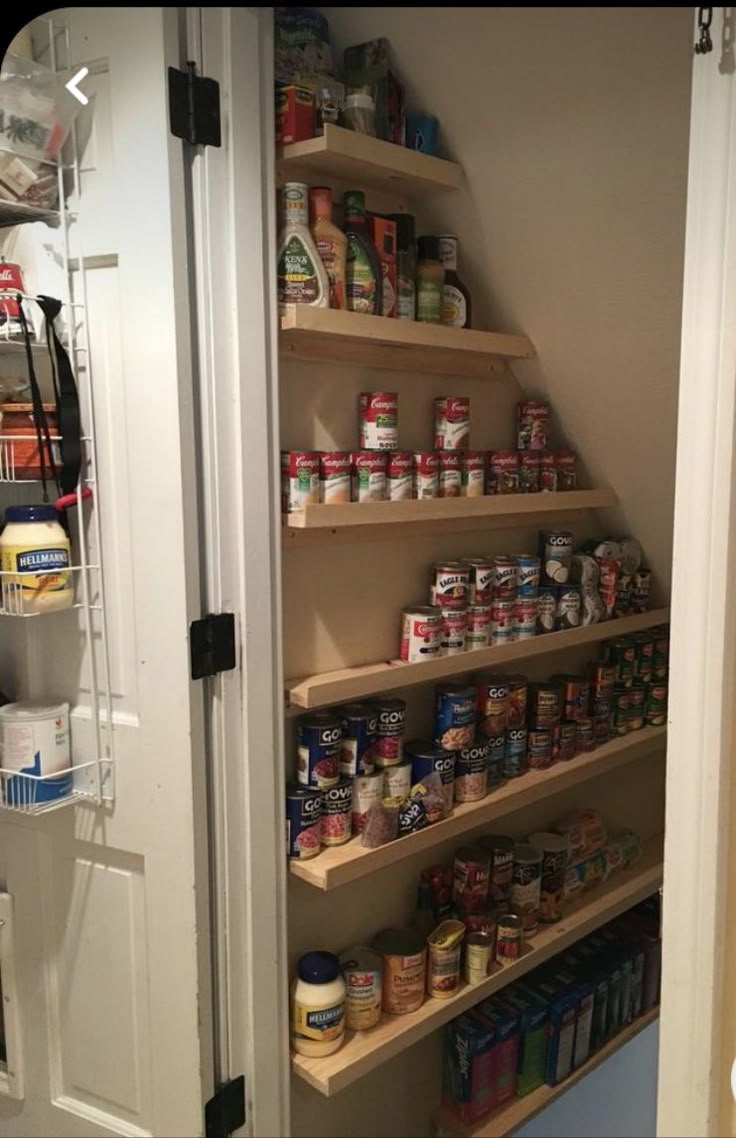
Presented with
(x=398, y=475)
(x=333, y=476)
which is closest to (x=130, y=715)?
(x=333, y=476)

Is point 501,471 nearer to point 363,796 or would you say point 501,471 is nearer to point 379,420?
point 379,420

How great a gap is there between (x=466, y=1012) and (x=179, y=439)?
160cm

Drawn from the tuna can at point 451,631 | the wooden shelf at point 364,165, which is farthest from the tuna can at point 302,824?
the wooden shelf at point 364,165

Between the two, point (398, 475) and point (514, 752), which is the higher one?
point (398, 475)

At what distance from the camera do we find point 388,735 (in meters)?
1.83

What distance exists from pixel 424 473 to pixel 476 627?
15.2 inches

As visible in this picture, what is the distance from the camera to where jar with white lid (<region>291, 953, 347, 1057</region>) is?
1.71m

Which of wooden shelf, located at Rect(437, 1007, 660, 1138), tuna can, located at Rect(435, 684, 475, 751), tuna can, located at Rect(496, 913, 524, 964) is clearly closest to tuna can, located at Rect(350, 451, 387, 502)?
tuna can, located at Rect(435, 684, 475, 751)

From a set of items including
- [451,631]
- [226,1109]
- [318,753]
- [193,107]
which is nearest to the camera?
[193,107]

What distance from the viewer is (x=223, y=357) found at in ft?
4.78

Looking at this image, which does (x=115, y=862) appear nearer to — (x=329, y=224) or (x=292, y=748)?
(x=292, y=748)

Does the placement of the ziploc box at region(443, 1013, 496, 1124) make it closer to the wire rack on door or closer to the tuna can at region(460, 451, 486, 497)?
the wire rack on door

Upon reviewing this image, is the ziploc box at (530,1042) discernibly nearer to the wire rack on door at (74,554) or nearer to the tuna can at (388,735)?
the tuna can at (388,735)

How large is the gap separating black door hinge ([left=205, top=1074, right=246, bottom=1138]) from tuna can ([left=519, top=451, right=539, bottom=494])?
1347 mm
